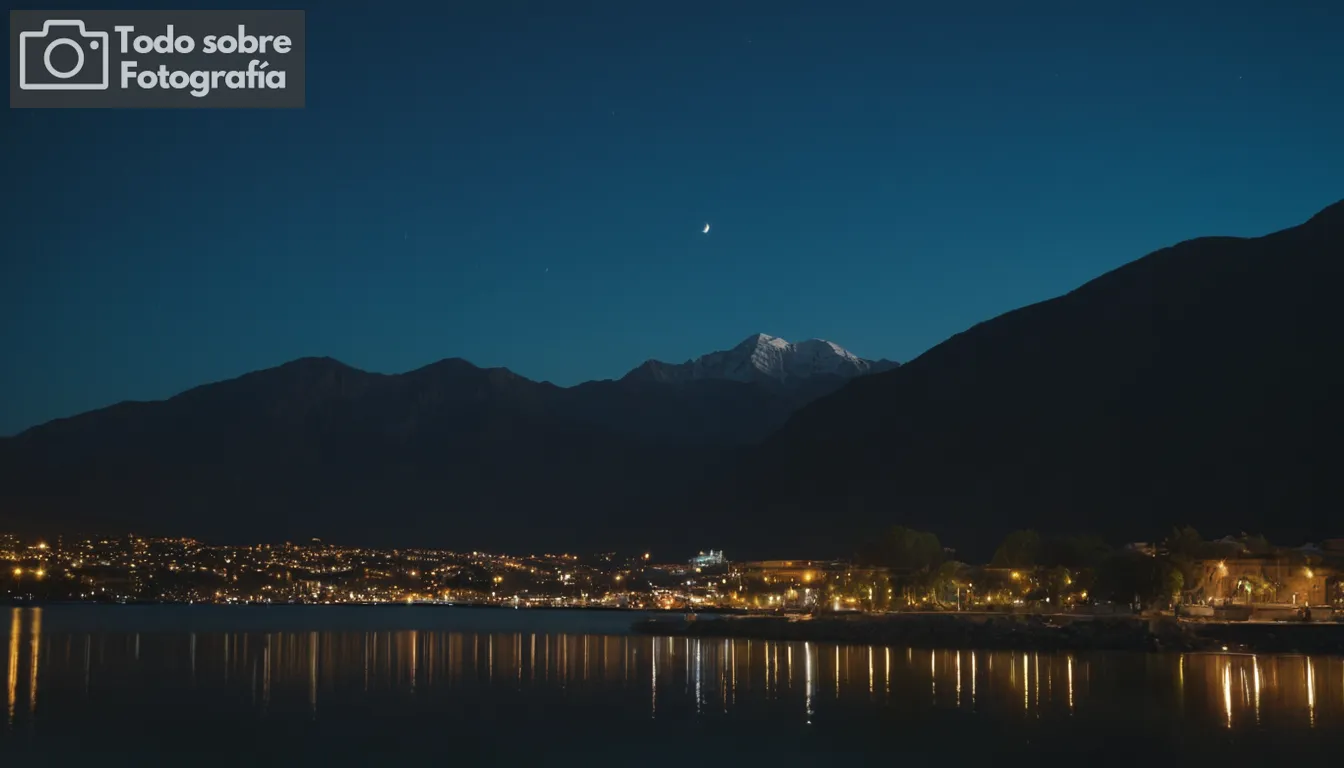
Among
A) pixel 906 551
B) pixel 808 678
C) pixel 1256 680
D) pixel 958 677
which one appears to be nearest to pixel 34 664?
pixel 808 678

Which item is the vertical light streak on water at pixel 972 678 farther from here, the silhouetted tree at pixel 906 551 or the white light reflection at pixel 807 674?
the silhouetted tree at pixel 906 551

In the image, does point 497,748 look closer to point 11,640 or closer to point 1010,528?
point 11,640

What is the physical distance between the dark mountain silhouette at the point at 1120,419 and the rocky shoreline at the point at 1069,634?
56.1 m

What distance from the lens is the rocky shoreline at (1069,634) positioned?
59.8 metres

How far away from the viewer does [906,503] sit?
6491 inches

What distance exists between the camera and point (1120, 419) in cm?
14975

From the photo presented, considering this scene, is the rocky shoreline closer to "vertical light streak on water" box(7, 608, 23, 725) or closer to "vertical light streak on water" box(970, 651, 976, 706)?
"vertical light streak on water" box(970, 651, 976, 706)

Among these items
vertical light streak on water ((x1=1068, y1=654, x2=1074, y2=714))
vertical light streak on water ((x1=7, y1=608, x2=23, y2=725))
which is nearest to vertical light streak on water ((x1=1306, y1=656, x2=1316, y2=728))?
vertical light streak on water ((x1=1068, y1=654, x2=1074, y2=714))

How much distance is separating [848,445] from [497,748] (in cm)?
15944

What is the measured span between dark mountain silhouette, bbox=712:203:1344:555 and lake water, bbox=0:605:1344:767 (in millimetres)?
77701

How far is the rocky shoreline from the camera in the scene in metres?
59.8

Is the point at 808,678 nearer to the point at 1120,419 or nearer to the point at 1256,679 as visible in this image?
the point at 1256,679

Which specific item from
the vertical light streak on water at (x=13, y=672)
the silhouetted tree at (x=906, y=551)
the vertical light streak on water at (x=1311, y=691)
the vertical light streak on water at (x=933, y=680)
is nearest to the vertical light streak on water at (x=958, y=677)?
the vertical light streak on water at (x=933, y=680)

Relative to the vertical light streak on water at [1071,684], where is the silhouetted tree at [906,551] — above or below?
above
